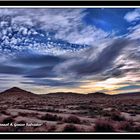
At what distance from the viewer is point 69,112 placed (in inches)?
126

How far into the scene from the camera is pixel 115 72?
3.26 m

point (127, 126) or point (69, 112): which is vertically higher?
point (69, 112)

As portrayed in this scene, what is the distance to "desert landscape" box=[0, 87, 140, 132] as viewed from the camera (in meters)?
3.16

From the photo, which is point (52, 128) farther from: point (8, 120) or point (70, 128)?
point (8, 120)

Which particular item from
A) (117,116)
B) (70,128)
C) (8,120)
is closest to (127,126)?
(117,116)

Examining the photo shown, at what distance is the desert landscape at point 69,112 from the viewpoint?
316 centimetres

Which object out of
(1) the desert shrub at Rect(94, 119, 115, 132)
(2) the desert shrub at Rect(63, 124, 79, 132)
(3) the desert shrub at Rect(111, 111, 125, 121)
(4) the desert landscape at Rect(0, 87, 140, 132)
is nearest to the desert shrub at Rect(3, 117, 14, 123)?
(4) the desert landscape at Rect(0, 87, 140, 132)

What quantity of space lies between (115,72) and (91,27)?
448mm

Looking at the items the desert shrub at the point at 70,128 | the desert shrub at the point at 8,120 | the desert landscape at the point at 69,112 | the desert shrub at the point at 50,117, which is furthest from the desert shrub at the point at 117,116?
the desert shrub at the point at 8,120

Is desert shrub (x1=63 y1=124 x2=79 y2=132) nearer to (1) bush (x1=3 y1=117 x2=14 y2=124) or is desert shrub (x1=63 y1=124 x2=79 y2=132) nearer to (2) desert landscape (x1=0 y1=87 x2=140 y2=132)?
(2) desert landscape (x1=0 y1=87 x2=140 y2=132)

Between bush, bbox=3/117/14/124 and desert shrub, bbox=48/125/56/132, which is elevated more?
bush, bbox=3/117/14/124

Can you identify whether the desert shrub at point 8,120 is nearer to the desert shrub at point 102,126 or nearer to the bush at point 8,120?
the bush at point 8,120

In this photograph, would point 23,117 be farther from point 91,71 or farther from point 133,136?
point 133,136
